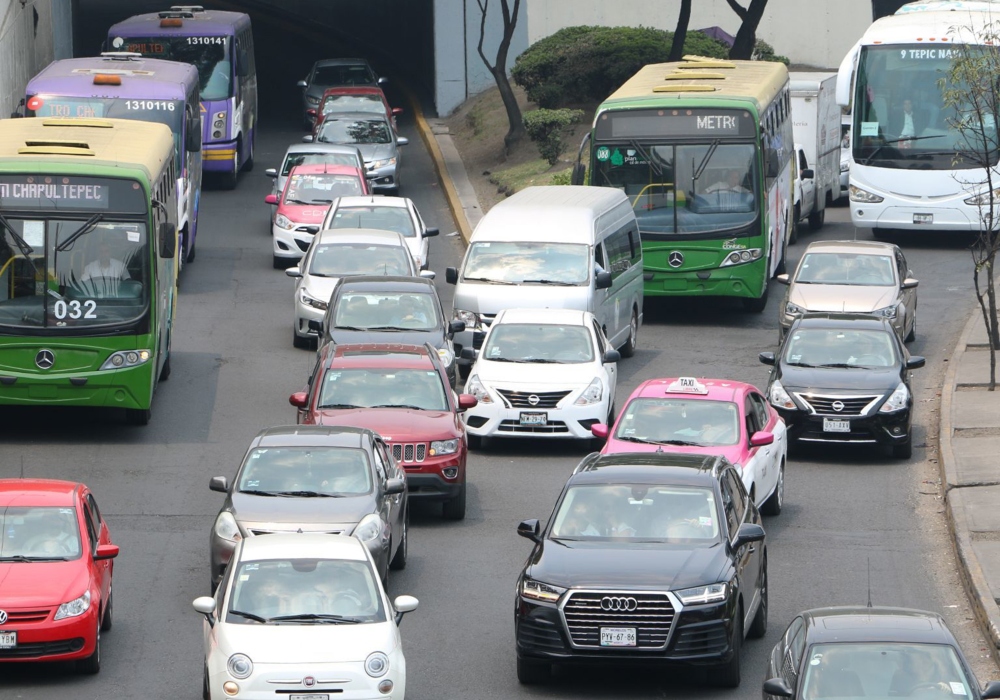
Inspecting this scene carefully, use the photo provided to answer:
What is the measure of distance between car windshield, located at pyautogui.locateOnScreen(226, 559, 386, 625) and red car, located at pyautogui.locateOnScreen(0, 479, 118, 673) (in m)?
1.49

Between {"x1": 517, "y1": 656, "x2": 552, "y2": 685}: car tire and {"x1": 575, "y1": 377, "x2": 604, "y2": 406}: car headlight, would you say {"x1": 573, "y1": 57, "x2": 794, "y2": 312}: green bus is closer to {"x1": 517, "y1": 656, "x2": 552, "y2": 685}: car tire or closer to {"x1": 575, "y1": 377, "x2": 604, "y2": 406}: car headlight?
{"x1": 575, "y1": 377, "x2": 604, "y2": 406}: car headlight

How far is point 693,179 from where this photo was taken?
29.0 meters

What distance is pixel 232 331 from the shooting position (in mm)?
28422

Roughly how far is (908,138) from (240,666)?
25.1 metres

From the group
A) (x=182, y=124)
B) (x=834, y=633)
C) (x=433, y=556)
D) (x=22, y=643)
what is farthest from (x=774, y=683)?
(x=182, y=124)

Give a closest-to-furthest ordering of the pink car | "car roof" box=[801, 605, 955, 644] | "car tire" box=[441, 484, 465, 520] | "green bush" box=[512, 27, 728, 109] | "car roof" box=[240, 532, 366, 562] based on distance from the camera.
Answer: "car roof" box=[801, 605, 955, 644], "car roof" box=[240, 532, 366, 562], the pink car, "car tire" box=[441, 484, 465, 520], "green bush" box=[512, 27, 728, 109]

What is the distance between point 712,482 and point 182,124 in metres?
19.6

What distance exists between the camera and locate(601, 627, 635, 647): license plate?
42.7 ft

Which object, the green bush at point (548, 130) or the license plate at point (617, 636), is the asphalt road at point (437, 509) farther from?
the green bush at point (548, 130)

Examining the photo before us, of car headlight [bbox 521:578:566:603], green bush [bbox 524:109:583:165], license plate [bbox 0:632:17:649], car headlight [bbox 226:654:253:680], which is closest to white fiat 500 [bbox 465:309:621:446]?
car headlight [bbox 521:578:566:603]

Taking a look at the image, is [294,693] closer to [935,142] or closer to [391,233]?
[391,233]

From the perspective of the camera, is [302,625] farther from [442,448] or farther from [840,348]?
[840,348]

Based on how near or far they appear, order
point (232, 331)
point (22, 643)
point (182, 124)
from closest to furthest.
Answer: point (22, 643) → point (232, 331) → point (182, 124)

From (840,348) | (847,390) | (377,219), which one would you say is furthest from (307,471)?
(377,219)
